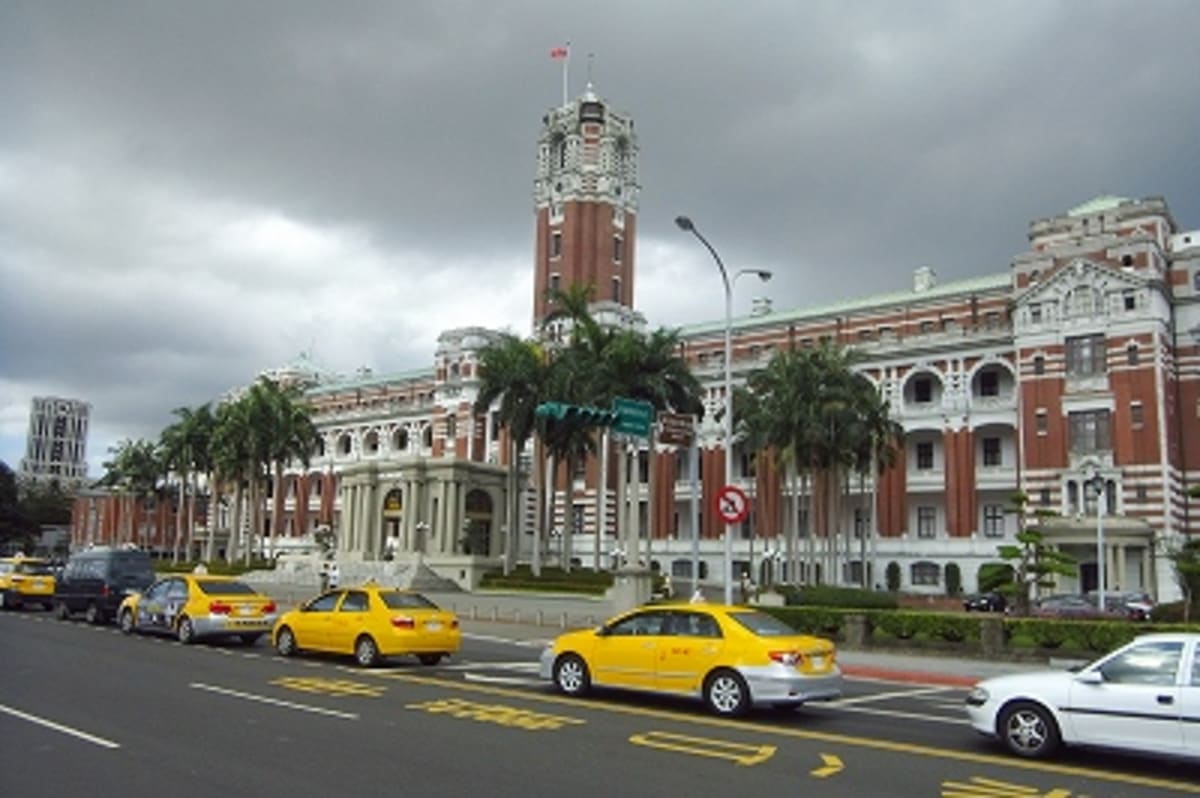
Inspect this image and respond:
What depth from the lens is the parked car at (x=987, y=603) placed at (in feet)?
161

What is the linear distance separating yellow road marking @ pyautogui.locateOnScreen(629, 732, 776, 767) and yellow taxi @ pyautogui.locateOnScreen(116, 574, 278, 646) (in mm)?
14066

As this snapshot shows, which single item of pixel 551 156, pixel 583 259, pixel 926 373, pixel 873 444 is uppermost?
pixel 551 156

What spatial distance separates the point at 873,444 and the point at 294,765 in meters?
45.2

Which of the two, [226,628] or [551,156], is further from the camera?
[551,156]

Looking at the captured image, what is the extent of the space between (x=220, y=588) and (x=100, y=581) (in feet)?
26.4

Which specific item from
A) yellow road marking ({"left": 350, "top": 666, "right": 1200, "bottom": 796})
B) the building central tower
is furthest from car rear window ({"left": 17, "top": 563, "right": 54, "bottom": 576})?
the building central tower

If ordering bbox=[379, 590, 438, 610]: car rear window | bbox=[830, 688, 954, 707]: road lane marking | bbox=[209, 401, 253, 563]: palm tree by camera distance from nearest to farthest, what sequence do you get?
bbox=[830, 688, 954, 707]: road lane marking, bbox=[379, 590, 438, 610]: car rear window, bbox=[209, 401, 253, 563]: palm tree

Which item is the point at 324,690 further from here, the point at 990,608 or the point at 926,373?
the point at 926,373

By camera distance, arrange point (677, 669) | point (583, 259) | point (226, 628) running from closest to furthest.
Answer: point (677, 669) < point (226, 628) < point (583, 259)

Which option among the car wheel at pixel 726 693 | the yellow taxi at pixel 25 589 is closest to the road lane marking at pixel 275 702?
the car wheel at pixel 726 693

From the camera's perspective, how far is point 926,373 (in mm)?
65250

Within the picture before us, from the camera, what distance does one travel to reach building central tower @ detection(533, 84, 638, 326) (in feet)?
279

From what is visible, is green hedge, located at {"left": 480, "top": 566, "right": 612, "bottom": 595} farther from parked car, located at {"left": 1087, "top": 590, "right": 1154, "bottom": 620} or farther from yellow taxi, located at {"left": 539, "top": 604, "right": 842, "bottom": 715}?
yellow taxi, located at {"left": 539, "top": 604, "right": 842, "bottom": 715}

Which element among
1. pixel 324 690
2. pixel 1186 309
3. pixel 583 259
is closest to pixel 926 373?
pixel 1186 309
